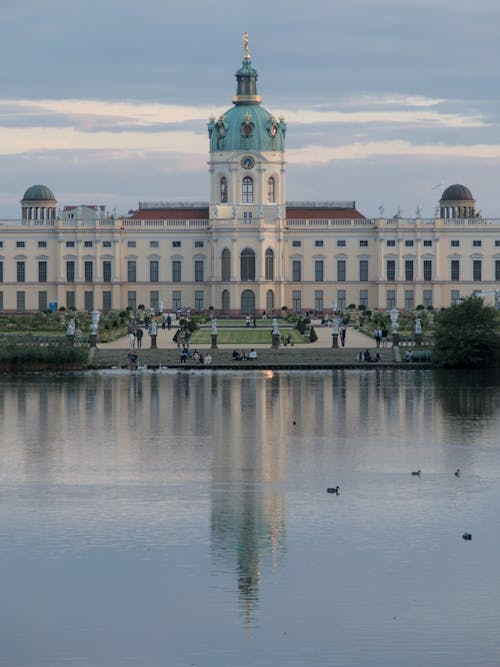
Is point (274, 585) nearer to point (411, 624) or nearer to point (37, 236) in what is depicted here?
point (411, 624)

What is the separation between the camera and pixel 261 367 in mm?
72375

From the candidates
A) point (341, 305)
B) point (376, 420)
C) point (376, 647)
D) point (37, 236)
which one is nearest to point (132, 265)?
point (37, 236)

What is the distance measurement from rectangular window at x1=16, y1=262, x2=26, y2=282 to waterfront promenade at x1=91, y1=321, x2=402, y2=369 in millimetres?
48222

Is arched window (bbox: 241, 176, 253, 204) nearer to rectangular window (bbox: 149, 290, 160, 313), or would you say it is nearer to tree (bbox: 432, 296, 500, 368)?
rectangular window (bbox: 149, 290, 160, 313)

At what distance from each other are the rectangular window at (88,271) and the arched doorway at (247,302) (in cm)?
1276

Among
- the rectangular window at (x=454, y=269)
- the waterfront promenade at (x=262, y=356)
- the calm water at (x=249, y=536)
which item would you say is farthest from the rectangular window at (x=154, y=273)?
the calm water at (x=249, y=536)

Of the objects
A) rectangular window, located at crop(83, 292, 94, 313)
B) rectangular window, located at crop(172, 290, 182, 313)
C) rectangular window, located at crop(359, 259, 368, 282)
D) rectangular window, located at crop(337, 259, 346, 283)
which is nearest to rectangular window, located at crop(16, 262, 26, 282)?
rectangular window, located at crop(83, 292, 94, 313)

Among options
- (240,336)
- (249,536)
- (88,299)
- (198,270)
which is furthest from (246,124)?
(249,536)

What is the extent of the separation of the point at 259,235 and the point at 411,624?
102 metres

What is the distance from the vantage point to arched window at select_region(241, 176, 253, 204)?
13075cm

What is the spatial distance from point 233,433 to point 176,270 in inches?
3264

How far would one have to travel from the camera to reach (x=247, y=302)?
12825 centimetres

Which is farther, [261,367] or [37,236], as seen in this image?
[37,236]

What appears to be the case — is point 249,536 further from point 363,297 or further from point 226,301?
point 363,297
